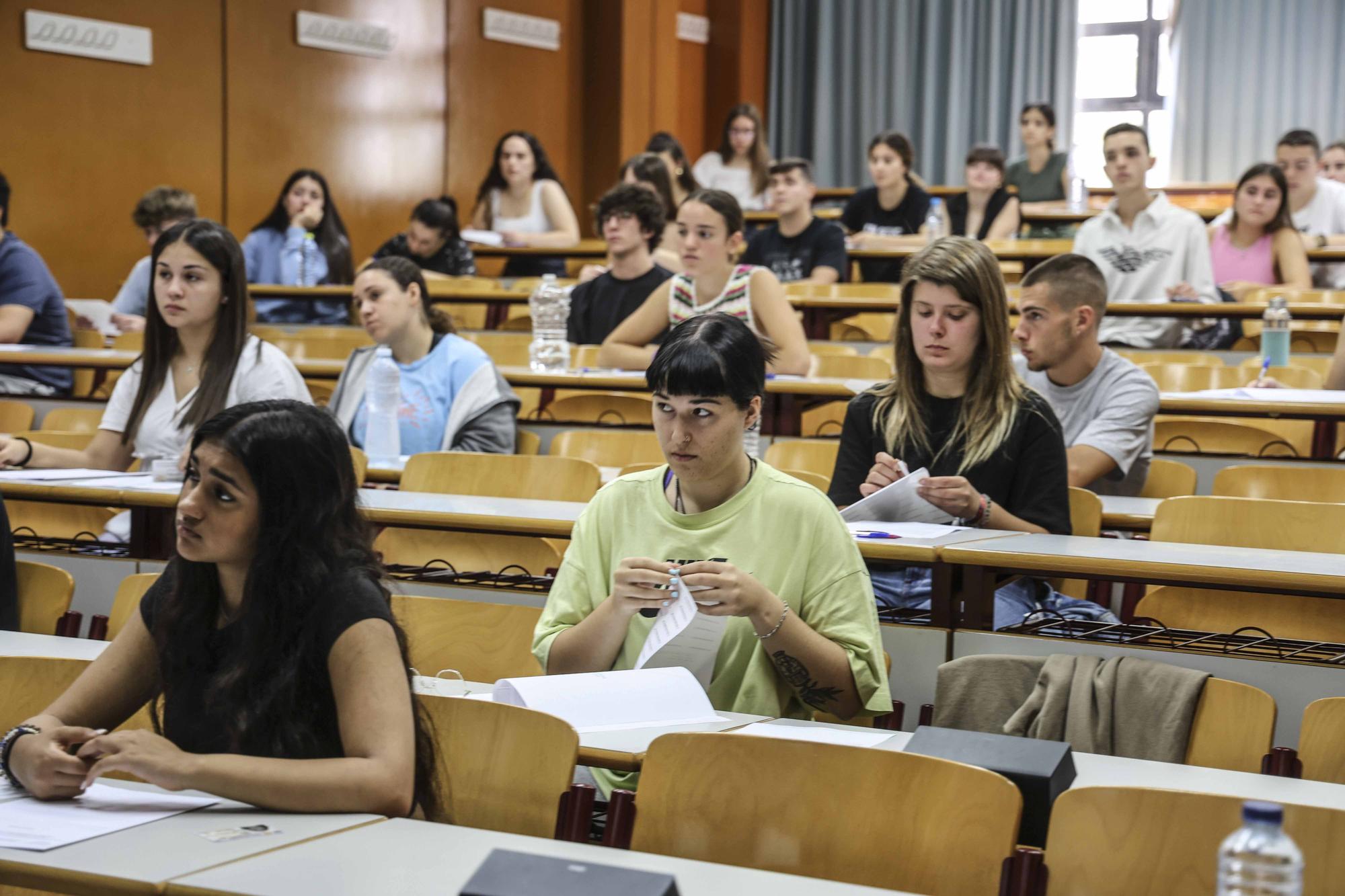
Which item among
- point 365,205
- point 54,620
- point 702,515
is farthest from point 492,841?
point 365,205

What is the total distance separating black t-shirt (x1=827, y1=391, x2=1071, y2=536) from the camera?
9.71 feet

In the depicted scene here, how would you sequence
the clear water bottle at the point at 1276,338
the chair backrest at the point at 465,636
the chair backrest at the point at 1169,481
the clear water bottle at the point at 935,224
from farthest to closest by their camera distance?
the clear water bottle at the point at 935,224 → the clear water bottle at the point at 1276,338 → the chair backrest at the point at 1169,481 → the chair backrest at the point at 465,636

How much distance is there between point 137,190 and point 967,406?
630 centimetres

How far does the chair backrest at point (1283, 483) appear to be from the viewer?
3.43 meters

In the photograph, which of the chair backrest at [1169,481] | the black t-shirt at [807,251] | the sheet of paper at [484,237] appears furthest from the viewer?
the sheet of paper at [484,237]

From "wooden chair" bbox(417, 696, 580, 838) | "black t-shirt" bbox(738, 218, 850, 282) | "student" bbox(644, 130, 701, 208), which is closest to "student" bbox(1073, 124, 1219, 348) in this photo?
"black t-shirt" bbox(738, 218, 850, 282)

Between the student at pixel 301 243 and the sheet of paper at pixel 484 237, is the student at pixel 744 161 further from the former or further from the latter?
the student at pixel 301 243

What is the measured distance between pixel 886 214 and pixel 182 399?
17.6 ft

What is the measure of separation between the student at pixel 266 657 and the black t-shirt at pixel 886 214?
21.7 ft

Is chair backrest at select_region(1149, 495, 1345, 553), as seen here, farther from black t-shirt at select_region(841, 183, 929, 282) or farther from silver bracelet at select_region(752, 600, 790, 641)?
black t-shirt at select_region(841, 183, 929, 282)

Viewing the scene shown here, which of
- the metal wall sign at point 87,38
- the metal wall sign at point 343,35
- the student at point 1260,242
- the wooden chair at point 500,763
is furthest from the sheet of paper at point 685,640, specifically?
the metal wall sign at point 343,35

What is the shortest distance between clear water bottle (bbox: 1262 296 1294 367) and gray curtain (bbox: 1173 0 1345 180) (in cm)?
676

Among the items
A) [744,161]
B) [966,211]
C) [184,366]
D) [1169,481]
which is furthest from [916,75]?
[184,366]

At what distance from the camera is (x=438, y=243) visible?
744 centimetres
